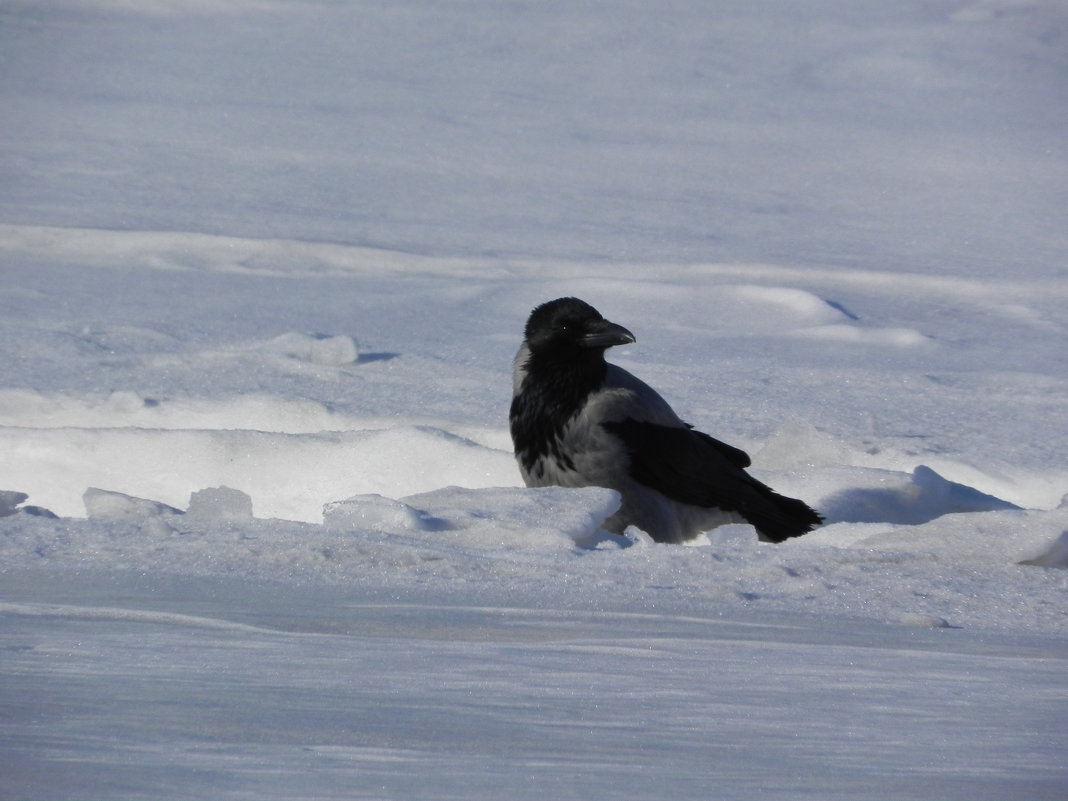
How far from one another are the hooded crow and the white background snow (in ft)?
0.68

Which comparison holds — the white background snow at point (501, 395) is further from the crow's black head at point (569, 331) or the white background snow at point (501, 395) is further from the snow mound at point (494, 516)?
the crow's black head at point (569, 331)

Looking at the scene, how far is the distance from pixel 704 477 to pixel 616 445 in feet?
1.14

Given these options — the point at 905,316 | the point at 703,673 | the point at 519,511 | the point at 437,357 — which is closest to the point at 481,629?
the point at 703,673

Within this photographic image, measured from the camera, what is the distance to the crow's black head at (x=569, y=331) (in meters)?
4.90

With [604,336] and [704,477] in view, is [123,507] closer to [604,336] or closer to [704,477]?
[604,336]

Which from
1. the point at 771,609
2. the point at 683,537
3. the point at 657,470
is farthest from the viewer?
the point at 683,537

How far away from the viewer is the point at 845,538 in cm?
379

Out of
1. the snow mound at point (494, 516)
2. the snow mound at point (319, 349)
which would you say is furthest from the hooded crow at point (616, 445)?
the snow mound at point (319, 349)

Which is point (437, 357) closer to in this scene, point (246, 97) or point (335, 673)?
point (335, 673)

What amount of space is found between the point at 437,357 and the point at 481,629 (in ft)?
14.1

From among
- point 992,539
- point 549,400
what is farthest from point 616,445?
point 992,539

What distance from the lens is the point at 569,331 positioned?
16.2ft

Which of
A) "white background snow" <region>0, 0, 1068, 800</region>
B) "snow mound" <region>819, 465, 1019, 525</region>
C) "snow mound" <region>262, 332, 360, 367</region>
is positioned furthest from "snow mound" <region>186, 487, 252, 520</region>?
"snow mound" <region>262, 332, 360, 367</region>

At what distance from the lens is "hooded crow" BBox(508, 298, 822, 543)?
482 cm
